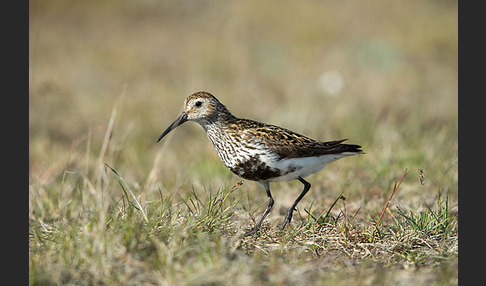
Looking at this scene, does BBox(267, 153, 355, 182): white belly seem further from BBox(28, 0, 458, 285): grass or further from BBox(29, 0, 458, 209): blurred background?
BBox(29, 0, 458, 209): blurred background

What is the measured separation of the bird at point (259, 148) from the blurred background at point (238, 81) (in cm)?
82

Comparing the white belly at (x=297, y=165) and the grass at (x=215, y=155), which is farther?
the white belly at (x=297, y=165)

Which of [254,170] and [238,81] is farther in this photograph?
[238,81]

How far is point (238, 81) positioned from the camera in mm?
12844

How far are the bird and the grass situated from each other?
0.38m

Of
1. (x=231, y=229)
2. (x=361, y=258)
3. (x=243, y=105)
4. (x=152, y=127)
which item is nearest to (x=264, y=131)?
(x=231, y=229)

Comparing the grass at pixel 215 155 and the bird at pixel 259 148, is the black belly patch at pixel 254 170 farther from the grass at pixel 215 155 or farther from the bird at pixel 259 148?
the grass at pixel 215 155

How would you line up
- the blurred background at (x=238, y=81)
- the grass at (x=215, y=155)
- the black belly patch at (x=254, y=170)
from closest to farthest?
→ the grass at (x=215, y=155), the black belly patch at (x=254, y=170), the blurred background at (x=238, y=81)

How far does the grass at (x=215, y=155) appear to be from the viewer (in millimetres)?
4491

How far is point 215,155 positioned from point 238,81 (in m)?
4.20

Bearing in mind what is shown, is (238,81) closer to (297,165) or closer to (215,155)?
(215,155)

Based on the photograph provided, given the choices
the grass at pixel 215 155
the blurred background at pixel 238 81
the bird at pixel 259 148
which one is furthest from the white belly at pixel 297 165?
the blurred background at pixel 238 81

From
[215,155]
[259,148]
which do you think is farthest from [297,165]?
[215,155]

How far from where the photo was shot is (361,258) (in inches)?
194
